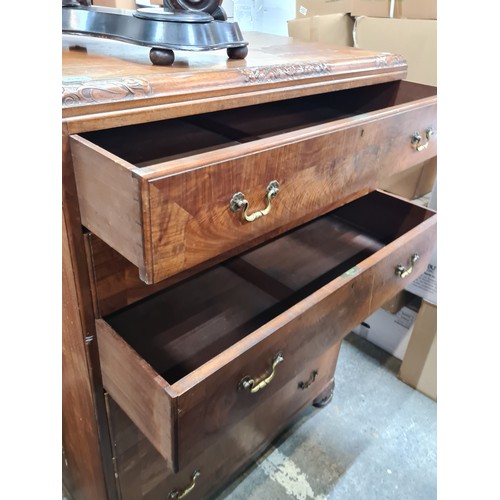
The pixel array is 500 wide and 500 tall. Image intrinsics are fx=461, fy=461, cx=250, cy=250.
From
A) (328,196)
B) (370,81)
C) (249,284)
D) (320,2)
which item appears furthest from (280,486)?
(320,2)

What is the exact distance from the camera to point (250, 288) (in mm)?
865

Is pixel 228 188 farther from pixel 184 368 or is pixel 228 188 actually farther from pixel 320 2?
pixel 320 2

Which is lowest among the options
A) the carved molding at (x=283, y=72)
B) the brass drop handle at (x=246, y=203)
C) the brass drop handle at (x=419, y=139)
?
the brass drop handle at (x=246, y=203)

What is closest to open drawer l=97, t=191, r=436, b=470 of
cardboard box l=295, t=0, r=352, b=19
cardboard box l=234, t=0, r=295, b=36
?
cardboard box l=295, t=0, r=352, b=19

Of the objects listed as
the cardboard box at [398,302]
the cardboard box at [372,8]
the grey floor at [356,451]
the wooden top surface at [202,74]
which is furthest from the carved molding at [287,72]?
the grey floor at [356,451]

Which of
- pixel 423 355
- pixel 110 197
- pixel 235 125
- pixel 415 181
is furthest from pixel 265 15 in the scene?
pixel 110 197

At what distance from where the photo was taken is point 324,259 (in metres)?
0.98

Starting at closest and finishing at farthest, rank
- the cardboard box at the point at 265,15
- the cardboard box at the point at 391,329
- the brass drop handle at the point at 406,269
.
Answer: the brass drop handle at the point at 406,269 < the cardboard box at the point at 391,329 < the cardboard box at the point at 265,15

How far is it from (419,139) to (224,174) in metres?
0.47

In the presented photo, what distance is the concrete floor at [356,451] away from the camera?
1.03 m

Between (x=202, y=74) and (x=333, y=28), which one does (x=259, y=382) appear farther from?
(x=333, y=28)

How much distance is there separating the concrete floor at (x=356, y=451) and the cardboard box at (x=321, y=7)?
1.06m

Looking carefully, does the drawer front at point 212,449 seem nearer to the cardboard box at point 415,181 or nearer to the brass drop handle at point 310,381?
the brass drop handle at point 310,381

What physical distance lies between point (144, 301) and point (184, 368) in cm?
15
